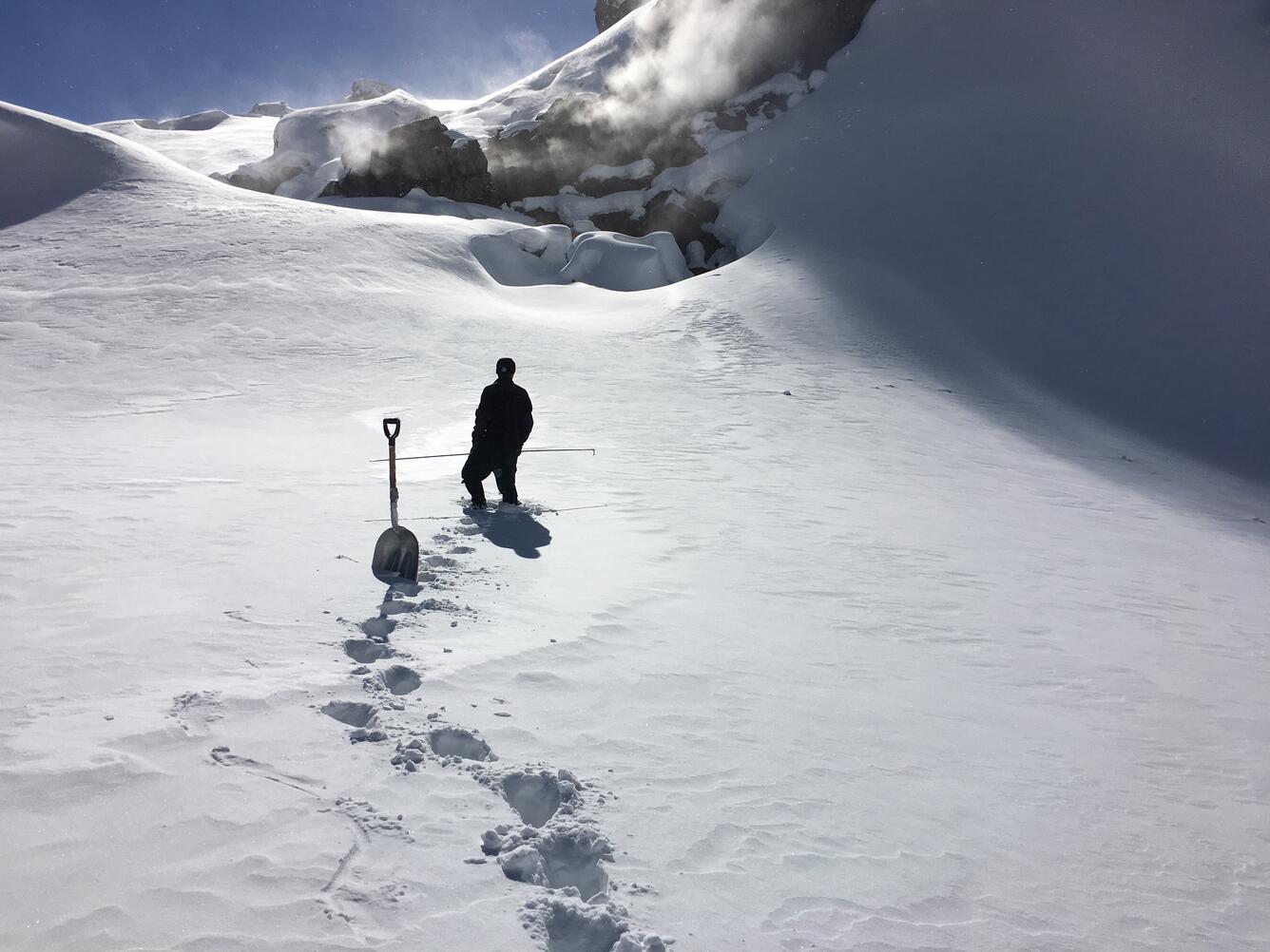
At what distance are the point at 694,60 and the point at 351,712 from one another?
163 feet

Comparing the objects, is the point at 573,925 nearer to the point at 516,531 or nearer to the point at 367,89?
the point at 516,531

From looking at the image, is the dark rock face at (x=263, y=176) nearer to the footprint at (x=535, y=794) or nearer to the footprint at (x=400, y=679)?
the footprint at (x=400, y=679)

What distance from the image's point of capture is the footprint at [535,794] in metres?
2.92

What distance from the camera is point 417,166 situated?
39281 millimetres

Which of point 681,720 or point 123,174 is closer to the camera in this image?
point 681,720

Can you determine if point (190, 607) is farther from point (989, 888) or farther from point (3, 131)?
point (3, 131)

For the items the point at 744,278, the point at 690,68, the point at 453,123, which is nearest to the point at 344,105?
the point at 453,123

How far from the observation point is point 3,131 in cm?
2394

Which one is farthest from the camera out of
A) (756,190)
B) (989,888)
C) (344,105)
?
(344,105)

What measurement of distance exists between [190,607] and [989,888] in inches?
166

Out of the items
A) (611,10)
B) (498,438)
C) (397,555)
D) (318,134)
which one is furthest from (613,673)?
(611,10)

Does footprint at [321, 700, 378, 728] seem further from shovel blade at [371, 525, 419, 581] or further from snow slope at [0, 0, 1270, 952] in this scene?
shovel blade at [371, 525, 419, 581]

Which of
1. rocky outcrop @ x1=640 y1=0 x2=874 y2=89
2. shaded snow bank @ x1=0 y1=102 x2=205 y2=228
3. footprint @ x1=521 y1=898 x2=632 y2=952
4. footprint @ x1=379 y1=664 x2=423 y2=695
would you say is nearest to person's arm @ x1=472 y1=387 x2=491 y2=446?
footprint @ x1=379 y1=664 x2=423 y2=695

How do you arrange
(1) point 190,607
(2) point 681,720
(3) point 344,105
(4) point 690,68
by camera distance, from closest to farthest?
1. (2) point 681,720
2. (1) point 190,607
3. (4) point 690,68
4. (3) point 344,105
